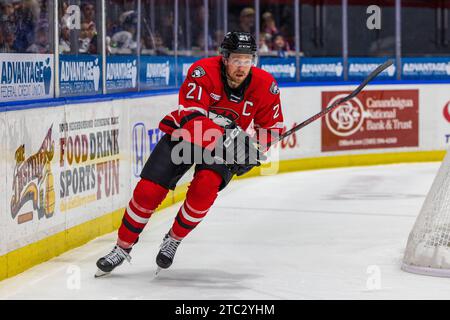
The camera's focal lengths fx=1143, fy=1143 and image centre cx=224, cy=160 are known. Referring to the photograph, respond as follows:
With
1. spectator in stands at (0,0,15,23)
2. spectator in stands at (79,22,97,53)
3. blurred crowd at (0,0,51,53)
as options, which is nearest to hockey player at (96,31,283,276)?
blurred crowd at (0,0,51,53)

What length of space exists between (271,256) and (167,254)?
110 centimetres

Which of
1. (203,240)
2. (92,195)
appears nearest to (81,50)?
(92,195)

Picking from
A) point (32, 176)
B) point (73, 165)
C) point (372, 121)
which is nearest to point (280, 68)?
point (372, 121)

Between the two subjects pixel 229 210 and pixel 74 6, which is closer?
pixel 74 6

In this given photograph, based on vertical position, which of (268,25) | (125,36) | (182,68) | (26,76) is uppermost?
(268,25)

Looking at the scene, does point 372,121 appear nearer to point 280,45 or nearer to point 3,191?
point 280,45

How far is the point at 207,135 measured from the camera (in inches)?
235

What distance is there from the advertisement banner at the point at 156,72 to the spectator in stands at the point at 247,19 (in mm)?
2968

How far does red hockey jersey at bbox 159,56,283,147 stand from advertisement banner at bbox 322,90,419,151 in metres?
7.76

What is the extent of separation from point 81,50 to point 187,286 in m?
2.88

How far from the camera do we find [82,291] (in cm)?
581

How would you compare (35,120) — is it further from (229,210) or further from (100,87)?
(229,210)

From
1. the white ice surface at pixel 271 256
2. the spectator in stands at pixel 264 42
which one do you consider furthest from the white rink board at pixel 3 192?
the spectator in stands at pixel 264 42

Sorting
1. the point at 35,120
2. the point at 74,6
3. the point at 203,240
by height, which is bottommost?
the point at 203,240
